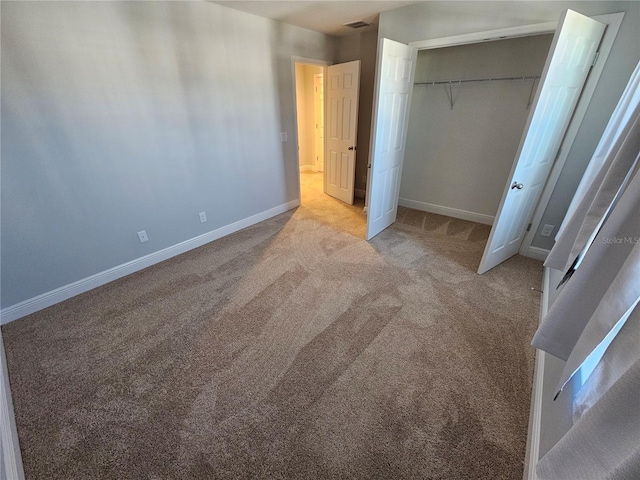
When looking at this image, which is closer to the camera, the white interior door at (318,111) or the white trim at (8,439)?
the white trim at (8,439)

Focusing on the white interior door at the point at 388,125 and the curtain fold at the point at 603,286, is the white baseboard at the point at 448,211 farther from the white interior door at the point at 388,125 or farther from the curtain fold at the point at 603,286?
the curtain fold at the point at 603,286

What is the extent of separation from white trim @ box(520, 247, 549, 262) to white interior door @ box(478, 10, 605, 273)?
230 mm

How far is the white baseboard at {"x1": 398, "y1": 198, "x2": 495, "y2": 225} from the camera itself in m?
3.52

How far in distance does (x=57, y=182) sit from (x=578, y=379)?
10.8 ft

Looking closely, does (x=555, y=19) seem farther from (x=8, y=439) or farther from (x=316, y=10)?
(x=8, y=439)

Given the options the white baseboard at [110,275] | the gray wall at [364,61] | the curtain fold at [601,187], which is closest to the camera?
the curtain fold at [601,187]

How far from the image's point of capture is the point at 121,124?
2234mm

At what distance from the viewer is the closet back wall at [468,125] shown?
2.86 m

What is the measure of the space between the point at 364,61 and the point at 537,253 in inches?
131

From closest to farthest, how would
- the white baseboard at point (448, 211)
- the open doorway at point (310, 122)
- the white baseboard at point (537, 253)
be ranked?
the white baseboard at point (537, 253)
the white baseboard at point (448, 211)
the open doorway at point (310, 122)

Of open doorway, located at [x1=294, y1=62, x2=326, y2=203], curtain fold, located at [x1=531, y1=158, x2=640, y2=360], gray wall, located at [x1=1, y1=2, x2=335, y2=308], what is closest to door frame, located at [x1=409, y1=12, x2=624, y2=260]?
curtain fold, located at [x1=531, y1=158, x2=640, y2=360]

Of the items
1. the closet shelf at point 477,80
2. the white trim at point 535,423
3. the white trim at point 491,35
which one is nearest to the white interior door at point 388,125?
the white trim at point 491,35

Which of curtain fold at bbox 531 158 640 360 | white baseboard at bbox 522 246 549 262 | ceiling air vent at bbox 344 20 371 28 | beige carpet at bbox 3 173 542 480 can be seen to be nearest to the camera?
curtain fold at bbox 531 158 640 360

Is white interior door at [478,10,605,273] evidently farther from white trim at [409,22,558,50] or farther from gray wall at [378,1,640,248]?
white trim at [409,22,558,50]
